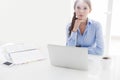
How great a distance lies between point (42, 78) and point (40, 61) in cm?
34

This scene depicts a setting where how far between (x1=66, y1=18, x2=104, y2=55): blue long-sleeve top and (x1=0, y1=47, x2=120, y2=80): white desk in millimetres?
413

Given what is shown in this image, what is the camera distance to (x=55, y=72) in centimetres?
159

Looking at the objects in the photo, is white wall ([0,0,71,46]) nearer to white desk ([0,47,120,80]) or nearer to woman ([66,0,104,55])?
woman ([66,0,104,55])

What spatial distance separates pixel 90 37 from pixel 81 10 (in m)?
0.30

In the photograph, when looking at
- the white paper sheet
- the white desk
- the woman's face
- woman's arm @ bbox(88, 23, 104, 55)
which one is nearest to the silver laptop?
the white desk

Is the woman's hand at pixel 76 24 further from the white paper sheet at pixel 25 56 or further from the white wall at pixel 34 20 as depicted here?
the white wall at pixel 34 20

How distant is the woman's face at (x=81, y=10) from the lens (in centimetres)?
212

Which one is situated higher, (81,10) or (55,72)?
(81,10)

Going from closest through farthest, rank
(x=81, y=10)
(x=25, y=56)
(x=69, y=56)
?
(x=69, y=56)
(x=25, y=56)
(x=81, y=10)

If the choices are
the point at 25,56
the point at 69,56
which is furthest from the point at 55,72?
the point at 25,56

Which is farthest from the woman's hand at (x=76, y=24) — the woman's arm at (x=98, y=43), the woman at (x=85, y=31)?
the woman's arm at (x=98, y=43)

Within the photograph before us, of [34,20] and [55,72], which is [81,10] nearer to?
[55,72]

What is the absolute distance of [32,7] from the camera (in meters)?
3.21

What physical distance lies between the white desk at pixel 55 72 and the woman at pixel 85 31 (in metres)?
0.44
